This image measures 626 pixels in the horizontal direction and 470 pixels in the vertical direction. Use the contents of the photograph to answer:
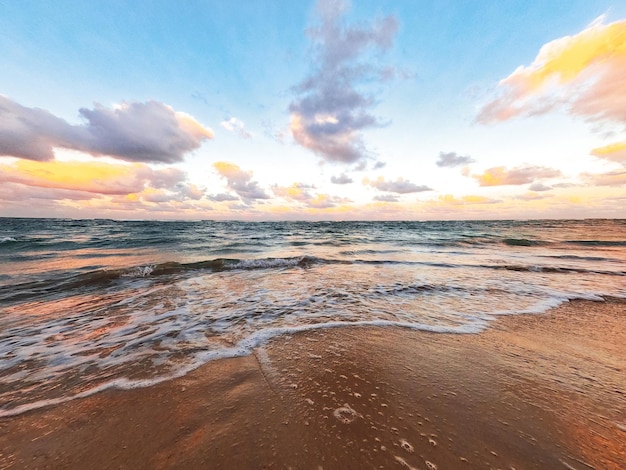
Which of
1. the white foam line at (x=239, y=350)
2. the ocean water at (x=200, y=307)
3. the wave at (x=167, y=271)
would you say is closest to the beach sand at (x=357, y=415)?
the white foam line at (x=239, y=350)

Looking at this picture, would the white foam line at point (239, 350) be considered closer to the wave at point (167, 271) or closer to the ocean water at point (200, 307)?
the ocean water at point (200, 307)

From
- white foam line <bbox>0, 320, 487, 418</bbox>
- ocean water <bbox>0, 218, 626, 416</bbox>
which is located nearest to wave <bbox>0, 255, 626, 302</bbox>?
ocean water <bbox>0, 218, 626, 416</bbox>

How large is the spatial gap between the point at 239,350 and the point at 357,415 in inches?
85.4

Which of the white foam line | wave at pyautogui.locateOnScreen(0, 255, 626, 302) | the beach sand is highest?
the beach sand

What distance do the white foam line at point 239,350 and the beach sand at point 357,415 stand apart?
0.43 ft

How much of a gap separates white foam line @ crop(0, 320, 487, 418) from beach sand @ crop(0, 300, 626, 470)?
0.43 ft

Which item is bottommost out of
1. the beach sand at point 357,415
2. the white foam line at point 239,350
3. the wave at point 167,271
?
→ the wave at point 167,271

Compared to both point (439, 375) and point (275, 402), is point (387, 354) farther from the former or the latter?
point (275, 402)

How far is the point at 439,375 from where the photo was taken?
3.20 meters

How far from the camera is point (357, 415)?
8.19ft

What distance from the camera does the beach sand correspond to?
6.74ft

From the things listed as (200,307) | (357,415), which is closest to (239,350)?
(357,415)

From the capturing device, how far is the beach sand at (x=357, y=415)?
205 centimetres

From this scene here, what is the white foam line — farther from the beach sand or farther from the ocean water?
the beach sand
